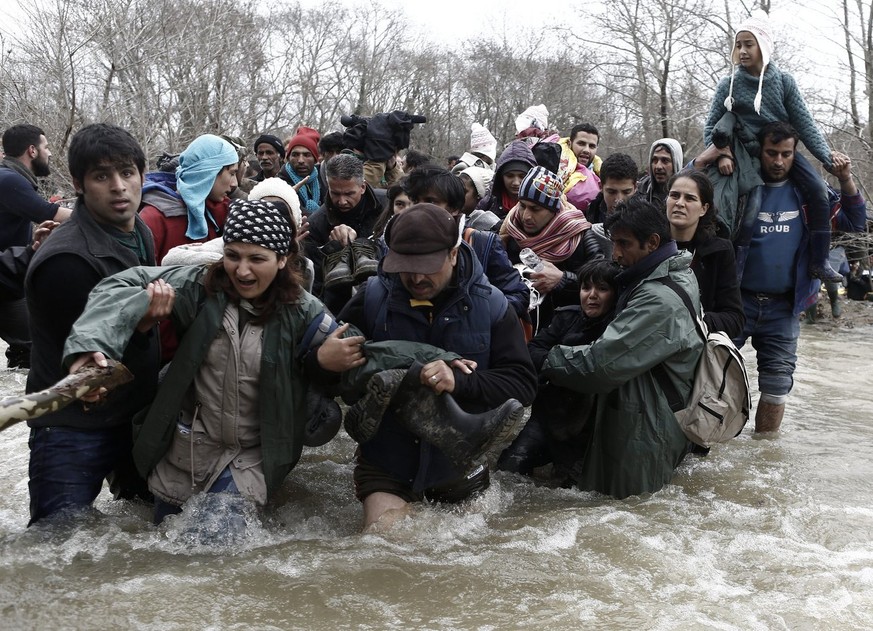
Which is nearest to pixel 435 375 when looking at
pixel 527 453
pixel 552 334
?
pixel 552 334

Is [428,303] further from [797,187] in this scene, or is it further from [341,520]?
[797,187]

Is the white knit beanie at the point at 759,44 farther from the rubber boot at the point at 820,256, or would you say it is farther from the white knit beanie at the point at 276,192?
the white knit beanie at the point at 276,192

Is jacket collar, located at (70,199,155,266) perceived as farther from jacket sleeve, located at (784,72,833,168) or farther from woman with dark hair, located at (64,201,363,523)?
jacket sleeve, located at (784,72,833,168)

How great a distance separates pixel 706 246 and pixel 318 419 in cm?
262

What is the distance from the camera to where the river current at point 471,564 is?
328cm

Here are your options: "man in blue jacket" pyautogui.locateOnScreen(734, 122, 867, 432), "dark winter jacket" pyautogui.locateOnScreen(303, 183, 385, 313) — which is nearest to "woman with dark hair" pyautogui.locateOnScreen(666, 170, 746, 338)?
"man in blue jacket" pyautogui.locateOnScreen(734, 122, 867, 432)

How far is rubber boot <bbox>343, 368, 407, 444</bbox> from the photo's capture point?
3541 millimetres

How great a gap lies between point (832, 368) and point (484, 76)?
28368 millimetres

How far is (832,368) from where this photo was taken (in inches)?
365

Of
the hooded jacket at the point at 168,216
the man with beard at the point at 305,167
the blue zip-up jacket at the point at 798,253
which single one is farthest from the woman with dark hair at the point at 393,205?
the blue zip-up jacket at the point at 798,253

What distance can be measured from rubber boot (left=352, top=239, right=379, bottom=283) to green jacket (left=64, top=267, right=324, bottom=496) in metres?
1.13

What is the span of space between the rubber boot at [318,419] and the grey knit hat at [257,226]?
0.74 meters

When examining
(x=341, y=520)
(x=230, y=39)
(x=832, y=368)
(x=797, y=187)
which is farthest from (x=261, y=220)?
(x=230, y=39)

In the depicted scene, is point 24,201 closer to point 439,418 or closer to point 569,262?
point 569,262
